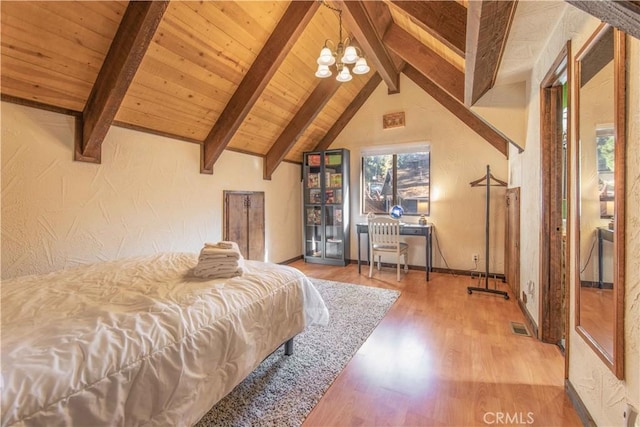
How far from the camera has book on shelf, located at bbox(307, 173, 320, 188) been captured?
5.17 meters

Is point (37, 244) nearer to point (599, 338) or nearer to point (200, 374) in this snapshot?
point (200, 374)

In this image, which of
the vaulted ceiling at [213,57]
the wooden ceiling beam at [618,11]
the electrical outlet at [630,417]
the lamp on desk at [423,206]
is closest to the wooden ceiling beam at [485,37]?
the vaulted ceiling at [213,57]

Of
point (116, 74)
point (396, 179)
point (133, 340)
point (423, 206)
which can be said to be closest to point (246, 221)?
point (116, 74)

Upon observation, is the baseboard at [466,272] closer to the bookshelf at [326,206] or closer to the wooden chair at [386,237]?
the wooden chair at [386,237]

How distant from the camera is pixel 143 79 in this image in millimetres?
2492

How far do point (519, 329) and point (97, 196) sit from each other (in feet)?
13.2

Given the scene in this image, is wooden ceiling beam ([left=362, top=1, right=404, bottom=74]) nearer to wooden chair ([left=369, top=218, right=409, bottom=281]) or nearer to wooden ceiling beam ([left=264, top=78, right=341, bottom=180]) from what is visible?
wooden ceiling beam ([left=264, top=78, right=341, bottom=180])

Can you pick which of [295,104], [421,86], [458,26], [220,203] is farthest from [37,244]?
[421,86]

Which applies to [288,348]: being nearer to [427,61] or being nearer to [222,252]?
[222,252]

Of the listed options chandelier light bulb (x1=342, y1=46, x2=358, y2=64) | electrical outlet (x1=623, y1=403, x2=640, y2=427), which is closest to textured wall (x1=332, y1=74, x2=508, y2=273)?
chandelier light bulb (x1=342, y1=46, x2=358, y2=64)

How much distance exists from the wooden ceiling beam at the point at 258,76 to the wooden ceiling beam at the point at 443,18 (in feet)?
3.29

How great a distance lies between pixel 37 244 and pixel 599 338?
3706mm

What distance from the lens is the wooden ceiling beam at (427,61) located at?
2873 mm

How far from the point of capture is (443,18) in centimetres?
205
